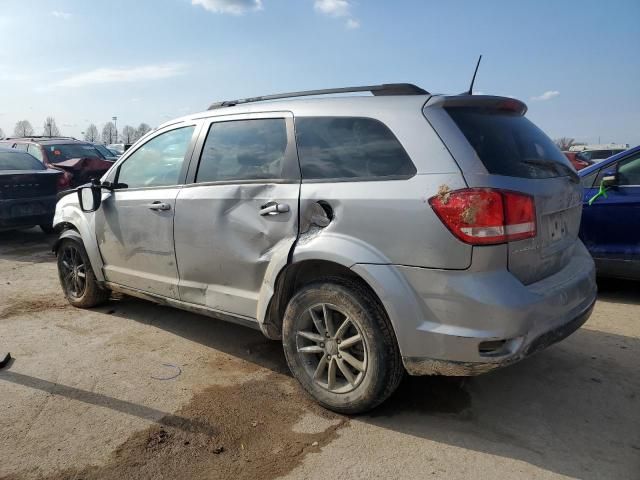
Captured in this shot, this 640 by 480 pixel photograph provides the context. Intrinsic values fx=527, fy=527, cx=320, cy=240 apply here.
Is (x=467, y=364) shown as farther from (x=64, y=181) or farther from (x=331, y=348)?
(x=64, y=181)

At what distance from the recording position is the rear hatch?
2.73 meters

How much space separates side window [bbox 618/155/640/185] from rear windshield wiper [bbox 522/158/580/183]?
2353mm

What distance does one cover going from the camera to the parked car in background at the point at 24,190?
8367 millimetres

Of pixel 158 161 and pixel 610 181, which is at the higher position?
pixel 158 161

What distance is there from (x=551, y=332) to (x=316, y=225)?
1.43 m

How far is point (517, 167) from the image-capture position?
2896 mm

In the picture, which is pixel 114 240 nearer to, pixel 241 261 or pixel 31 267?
pixel 241 261

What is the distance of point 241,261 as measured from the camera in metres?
3.53

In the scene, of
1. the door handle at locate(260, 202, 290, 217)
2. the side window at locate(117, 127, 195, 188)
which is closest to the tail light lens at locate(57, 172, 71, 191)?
the side window at locate(117, 127, 195, 188)

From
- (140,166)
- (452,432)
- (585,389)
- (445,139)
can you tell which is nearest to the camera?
(445,139)

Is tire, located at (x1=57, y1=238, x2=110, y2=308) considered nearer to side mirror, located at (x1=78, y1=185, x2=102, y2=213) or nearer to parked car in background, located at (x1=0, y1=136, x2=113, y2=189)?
side mirror, located at (x1=78, y1=185, x2=102, y2=213)

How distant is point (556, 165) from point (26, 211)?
8.25 metres

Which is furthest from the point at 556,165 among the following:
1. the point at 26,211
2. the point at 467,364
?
the point at 26,211

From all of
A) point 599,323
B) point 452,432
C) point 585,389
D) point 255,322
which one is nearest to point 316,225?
point 255,322
